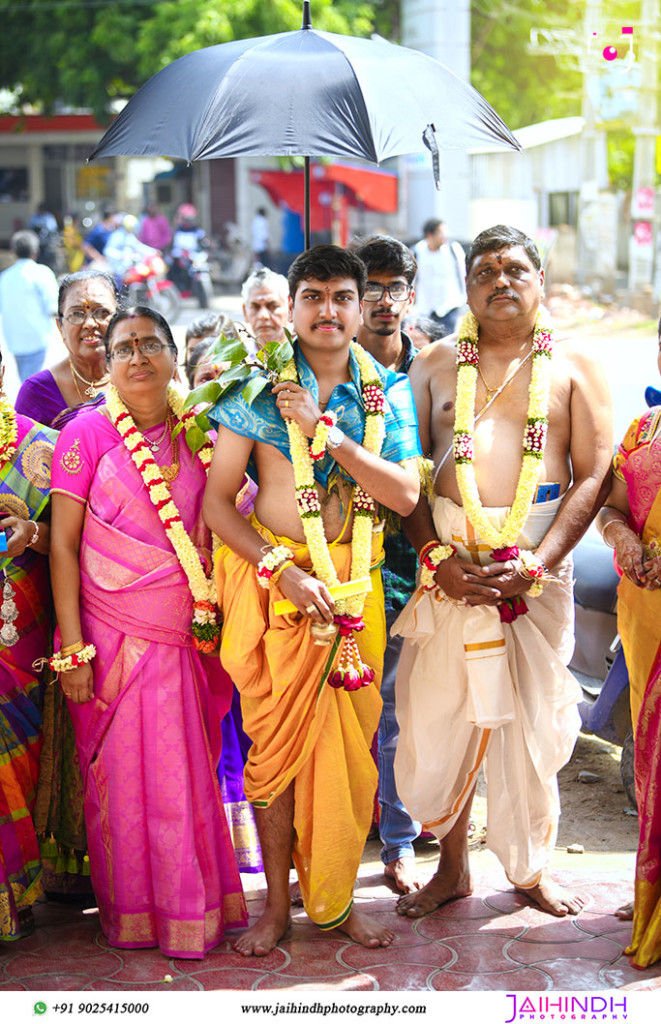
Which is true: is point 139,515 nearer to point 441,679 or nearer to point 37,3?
point 441,679

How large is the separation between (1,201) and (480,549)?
29.5m

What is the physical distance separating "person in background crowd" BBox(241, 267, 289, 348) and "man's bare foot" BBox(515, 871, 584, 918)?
2451mm

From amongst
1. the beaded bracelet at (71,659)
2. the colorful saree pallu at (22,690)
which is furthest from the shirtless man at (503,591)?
the colorful saree pallu at (22,690)

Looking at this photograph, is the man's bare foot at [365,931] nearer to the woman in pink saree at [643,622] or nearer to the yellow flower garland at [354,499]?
the woman in pink saree at [643,622]

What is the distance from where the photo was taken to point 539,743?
3617 mm

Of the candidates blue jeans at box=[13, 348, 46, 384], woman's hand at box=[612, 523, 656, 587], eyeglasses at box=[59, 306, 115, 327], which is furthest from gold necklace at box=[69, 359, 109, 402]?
blue jeans at box=[13, 348, 46, 384]

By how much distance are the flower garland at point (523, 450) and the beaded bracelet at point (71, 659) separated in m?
1.27

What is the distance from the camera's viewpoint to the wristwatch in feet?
10.6

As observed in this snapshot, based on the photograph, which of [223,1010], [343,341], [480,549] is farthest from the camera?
[480,549]

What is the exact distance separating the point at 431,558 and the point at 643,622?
693mm

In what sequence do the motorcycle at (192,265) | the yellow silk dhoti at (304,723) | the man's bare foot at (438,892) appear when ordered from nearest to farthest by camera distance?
the yellow silk dhoti at (304,723), the man's bare foot at (438,892), the motorcycle at (192,265)

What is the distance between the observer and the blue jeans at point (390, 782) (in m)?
4.08

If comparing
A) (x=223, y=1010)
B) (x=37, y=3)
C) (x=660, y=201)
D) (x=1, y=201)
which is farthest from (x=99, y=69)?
(x=223, y=1010)

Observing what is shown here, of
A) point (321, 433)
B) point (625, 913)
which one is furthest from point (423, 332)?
point (625, 913)
